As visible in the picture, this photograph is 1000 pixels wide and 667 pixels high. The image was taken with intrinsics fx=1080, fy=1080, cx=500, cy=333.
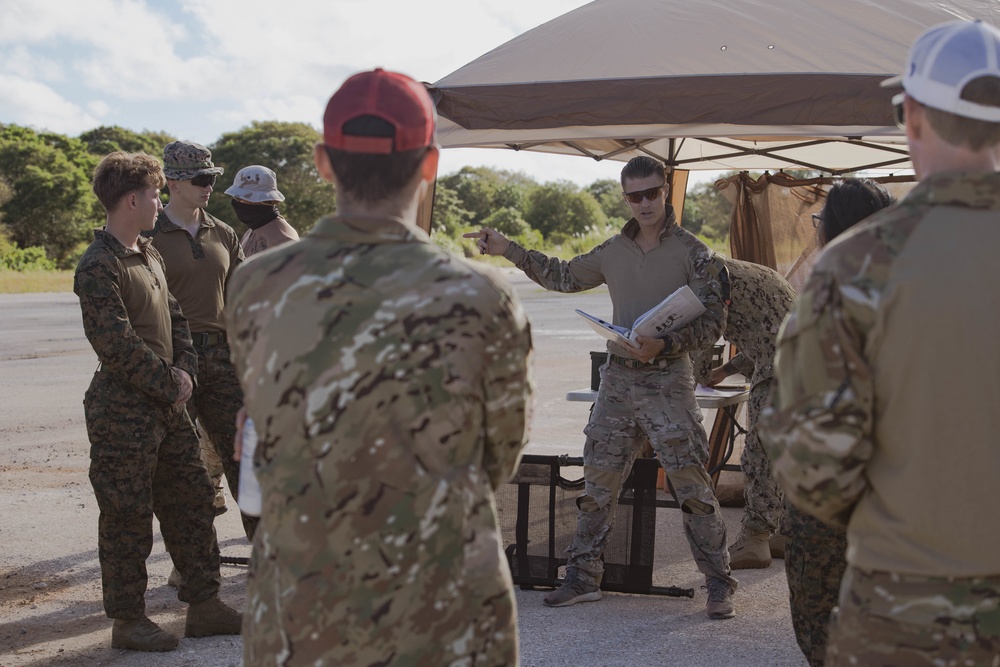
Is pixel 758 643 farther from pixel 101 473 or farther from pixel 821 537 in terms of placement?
pixel 101 473

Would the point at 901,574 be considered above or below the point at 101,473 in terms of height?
above

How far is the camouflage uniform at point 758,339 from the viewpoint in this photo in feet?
19.8

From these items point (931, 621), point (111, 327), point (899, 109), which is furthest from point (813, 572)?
point (111, 327)

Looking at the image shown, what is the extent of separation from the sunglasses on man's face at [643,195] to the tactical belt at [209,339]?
2151 millimetres

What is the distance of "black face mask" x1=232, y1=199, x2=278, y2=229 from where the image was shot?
562 cm

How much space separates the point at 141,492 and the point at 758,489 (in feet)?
11.4

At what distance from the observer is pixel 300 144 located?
49.7 meters

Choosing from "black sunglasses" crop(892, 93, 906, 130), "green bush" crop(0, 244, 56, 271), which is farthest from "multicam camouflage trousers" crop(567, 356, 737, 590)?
"green bush" crop(0, 244, 56, 271)

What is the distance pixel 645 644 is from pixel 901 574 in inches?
125

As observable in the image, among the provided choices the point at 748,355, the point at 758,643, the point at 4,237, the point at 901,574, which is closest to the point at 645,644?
the point at 758,643

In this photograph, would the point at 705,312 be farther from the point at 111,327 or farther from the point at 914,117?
the point at 914,117

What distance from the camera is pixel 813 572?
3.23 m

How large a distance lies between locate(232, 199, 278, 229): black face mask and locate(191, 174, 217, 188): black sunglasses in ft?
0.73

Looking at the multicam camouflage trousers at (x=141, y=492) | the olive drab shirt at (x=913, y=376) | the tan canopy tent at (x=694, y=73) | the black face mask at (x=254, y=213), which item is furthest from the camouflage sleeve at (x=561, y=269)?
the olive drab shirt at (x=913, y=376)
